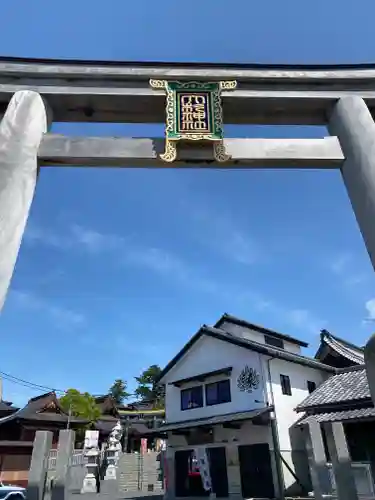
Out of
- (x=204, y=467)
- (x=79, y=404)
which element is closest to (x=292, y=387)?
(x=204, y=467)

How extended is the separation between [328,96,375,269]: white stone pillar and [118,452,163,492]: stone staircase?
28221mm

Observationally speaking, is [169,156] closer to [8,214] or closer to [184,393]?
[8,214]

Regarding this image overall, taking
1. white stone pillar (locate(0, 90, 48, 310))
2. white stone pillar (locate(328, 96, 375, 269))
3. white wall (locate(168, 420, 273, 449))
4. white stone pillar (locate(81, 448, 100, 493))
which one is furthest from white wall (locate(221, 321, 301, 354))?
white stone pillar (locate(0, 90, 48, 310))

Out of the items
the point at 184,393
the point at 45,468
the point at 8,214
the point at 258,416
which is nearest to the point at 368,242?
the point at 8,214

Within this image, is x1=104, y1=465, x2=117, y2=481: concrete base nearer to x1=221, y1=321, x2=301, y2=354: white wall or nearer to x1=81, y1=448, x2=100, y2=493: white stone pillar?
x1=81, y1=448, x2=100, y2=493: white stone pillar

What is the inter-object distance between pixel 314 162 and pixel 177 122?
5.84ft

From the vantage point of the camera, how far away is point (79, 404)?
31984 mm

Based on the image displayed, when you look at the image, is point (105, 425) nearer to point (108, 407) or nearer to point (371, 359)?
point (108, 407)

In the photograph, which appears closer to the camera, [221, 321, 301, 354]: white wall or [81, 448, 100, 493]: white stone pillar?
[81, 448, 100, 493]: white stone pillar

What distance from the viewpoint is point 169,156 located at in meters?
4.51

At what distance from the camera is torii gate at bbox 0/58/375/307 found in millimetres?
4387

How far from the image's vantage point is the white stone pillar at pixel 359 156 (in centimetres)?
404

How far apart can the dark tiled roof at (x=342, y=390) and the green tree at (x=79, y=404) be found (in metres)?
21.0

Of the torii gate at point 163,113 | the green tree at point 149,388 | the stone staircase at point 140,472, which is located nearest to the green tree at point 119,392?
the green tree at point 149,388
